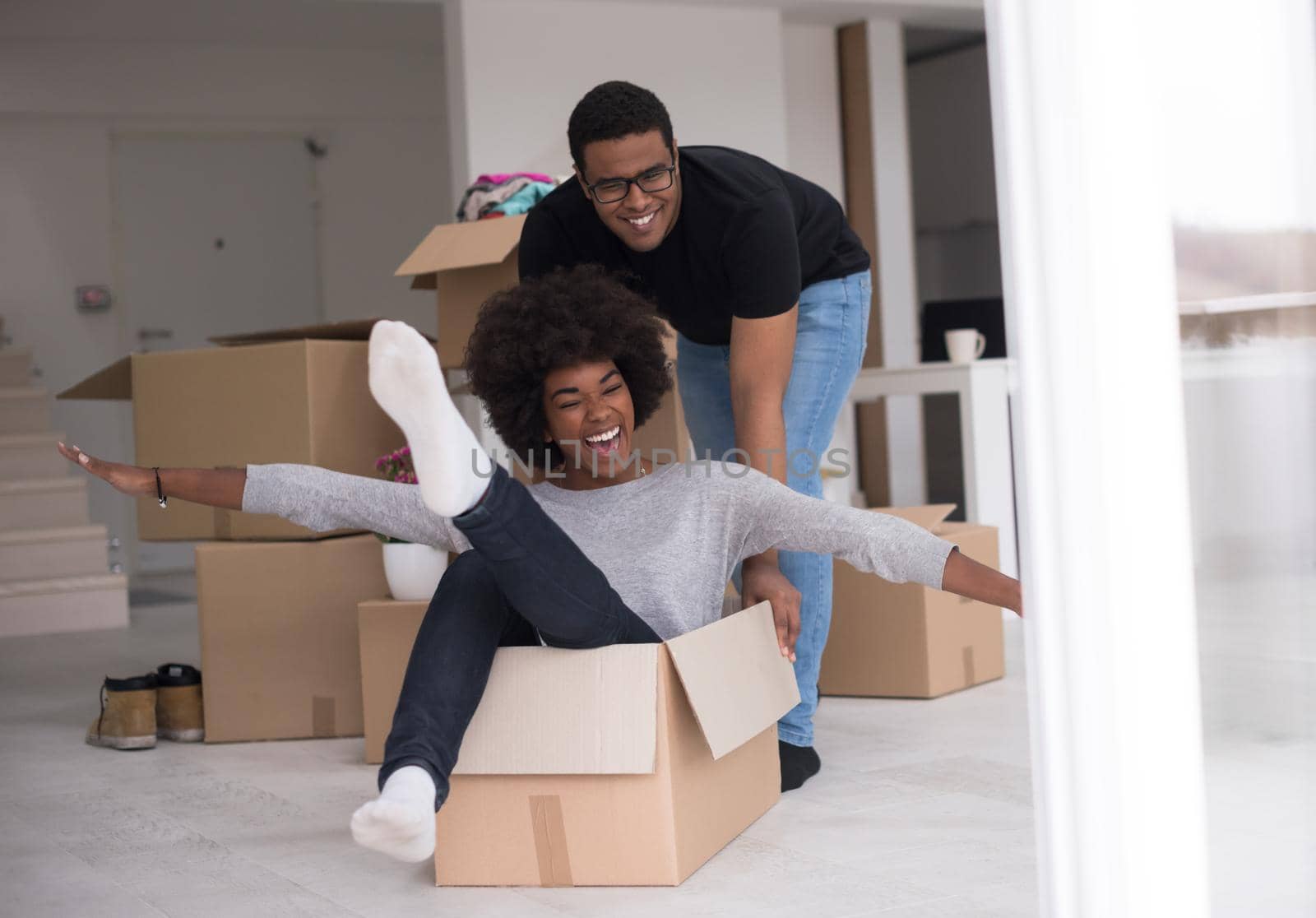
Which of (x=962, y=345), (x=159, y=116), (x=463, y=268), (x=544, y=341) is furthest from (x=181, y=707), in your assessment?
(x=159, y=116)

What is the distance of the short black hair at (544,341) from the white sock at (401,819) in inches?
23.6

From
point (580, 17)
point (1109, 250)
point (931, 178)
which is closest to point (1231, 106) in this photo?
point (1109, 250)

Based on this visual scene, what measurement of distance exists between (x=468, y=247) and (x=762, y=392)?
0.93 metres

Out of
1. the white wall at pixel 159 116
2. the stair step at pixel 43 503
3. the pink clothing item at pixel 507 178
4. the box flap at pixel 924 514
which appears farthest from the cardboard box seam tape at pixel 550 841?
the white wall at pixel 159 116

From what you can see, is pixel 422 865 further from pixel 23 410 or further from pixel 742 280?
pixel 23 410

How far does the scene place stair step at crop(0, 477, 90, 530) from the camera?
525 centimetres

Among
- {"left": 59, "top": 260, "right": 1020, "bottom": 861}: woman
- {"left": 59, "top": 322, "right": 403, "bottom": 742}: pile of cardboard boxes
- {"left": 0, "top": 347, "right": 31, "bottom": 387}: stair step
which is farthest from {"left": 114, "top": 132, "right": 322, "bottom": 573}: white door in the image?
{"left": 59, "top": 260, "right": 1020, "bottom": 861}: woman

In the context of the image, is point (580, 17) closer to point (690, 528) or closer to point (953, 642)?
point (953, 642)

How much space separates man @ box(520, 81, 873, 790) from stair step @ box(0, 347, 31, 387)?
4.66 metres

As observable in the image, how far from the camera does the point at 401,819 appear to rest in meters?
1.20

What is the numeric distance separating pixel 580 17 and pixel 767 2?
77cm

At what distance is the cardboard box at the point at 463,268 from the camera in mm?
2523

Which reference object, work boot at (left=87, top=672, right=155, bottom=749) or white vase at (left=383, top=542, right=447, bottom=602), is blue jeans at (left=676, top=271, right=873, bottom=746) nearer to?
white vase at (left=383, top=542, right=447, bottom=602)

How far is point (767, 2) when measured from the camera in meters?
5.32
